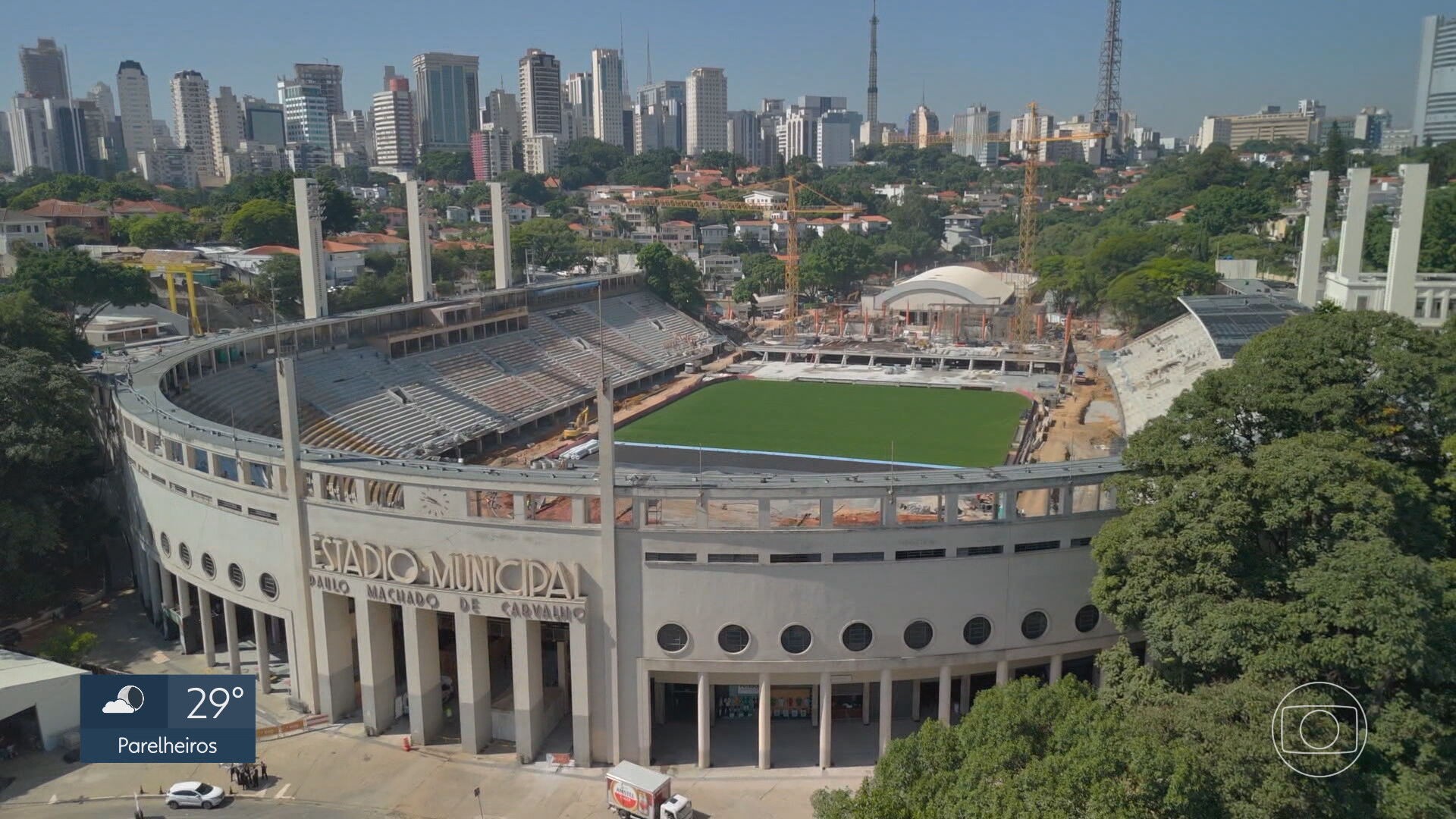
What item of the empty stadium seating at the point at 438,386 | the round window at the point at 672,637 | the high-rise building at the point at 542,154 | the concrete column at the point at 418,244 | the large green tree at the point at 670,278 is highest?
the high-rise building at the point at 542,154

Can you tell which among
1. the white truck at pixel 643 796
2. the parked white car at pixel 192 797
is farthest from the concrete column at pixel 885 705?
the parked white car at pixel 192 797

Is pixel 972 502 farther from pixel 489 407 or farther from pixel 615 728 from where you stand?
pixel 489 407

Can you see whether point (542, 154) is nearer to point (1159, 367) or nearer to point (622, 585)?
point (1159, 367)

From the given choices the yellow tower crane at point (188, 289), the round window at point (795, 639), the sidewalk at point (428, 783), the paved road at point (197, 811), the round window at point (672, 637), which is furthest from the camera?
the yellow tower crane at point (188, 289)

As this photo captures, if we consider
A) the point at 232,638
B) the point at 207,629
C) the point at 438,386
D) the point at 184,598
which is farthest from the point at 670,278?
the point at 232,638

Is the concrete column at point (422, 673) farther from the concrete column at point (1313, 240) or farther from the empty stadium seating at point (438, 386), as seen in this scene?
the concrete column at point (1313, 240)

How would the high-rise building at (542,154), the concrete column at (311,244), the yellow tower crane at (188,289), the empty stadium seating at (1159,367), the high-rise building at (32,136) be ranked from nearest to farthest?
the concrete column at (311,244)
the empty stadium seating at (1159,367)
the yellow tower crane at (188,289)
the high-rise building at (542,154)
the high-rise building at (32,136)

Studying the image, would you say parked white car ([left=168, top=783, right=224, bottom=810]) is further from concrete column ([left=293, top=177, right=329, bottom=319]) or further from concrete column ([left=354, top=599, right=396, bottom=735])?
concrete column ([left=293, top=177, right=329, bottom=319])

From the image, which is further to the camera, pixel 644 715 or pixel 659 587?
pixel 644 715
